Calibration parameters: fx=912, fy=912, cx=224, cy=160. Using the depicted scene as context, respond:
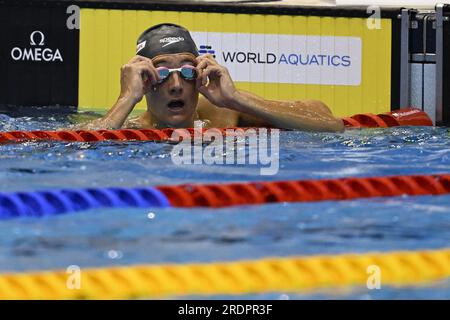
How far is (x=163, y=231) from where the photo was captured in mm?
2619

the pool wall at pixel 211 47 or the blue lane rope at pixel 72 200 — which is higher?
the pool wall at pixel 211 47

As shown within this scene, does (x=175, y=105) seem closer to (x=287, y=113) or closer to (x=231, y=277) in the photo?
(x=287, y=113)

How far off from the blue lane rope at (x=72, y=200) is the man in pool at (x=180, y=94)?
4.57 ft

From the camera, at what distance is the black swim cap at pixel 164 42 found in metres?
4.48

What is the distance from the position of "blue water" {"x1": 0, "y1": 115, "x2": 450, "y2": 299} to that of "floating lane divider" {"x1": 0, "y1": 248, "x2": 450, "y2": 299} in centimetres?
6

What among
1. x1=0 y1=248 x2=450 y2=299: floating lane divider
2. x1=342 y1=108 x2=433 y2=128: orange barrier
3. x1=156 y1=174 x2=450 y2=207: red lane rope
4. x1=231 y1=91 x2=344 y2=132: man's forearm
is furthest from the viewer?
x1=342 y1=108 x2=433 y2=128: orange barrier

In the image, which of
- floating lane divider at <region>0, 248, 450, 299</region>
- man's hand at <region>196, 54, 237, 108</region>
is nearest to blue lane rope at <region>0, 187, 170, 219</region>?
floating lane divider at <region>0, 248, 450, 299</region>

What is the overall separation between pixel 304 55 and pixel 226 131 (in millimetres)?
2018

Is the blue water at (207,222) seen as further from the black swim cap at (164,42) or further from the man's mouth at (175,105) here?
the black swim cap at (164,42)

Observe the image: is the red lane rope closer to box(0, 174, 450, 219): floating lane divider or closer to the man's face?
box(0, 174, 450, 219): floating lane divider

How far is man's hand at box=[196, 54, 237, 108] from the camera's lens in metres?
4.39

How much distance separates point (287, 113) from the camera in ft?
15.0

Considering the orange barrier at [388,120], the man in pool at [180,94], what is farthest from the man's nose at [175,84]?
the orange barrier at [388,120]
